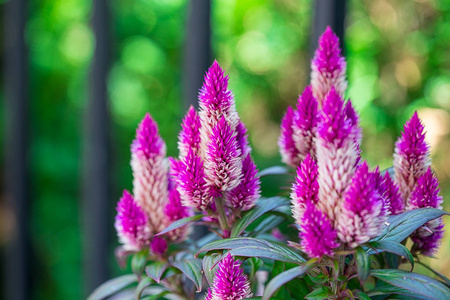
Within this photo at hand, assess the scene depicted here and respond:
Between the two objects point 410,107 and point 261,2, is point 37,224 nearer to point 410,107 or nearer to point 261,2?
point 261,2

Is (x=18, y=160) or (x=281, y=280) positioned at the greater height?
(x=18, y=160)

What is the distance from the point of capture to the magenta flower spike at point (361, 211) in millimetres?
597

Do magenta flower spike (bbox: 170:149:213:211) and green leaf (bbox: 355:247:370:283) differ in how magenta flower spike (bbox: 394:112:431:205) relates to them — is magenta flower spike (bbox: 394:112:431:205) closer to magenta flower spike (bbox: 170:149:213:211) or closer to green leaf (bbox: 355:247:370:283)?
green leaf (bbox: 355:247:370:283)

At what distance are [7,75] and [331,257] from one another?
2.83m

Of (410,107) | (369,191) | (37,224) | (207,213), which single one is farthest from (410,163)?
(37,224)

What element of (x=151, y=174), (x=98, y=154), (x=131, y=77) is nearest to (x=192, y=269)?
(x=151, y=174)

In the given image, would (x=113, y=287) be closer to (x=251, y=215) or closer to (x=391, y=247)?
(x=251, y=215)

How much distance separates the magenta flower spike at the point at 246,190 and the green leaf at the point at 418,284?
0.22 metres

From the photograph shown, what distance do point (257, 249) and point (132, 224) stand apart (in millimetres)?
282

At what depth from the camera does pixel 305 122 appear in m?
0.81

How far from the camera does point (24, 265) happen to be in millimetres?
2811

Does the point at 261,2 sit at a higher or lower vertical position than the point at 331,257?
higher

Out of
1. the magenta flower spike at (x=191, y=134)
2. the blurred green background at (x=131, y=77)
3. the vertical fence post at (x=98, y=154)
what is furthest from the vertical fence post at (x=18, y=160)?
the magenta flower spike at (x=191, y=134)

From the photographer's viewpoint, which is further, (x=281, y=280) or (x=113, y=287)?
(x=113, y=287)
